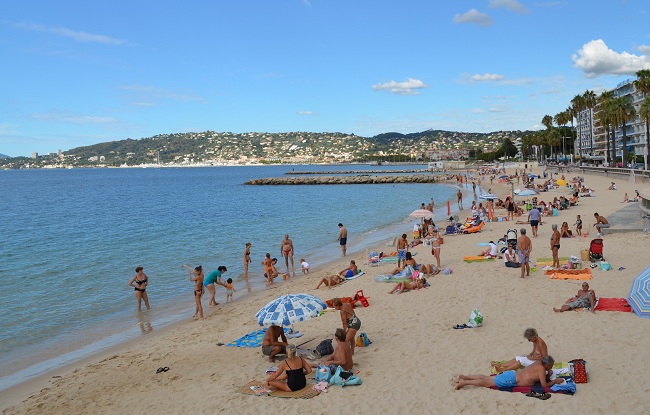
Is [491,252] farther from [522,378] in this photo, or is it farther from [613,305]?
[522,378]

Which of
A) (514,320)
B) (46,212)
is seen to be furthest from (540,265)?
(46,212)

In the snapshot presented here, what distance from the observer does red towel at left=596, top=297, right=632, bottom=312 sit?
10.4 metres

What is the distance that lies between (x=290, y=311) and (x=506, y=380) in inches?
144

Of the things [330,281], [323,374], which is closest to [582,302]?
[323,374]

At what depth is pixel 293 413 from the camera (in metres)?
7.21

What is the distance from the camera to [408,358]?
354 inches

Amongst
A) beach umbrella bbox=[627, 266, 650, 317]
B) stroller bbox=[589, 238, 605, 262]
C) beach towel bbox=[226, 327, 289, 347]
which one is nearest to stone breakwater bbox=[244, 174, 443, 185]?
stroller bbox=[589, 238, 605, 262]

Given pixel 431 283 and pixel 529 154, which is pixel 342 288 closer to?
pixel 431 283

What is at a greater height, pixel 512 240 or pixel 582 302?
pixel 512 240

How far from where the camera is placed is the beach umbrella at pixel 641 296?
9.83 meters

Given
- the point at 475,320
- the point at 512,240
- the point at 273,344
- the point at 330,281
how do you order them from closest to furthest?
the point at 273,344
the point at 475,320
the point at 330,281
the point at 512,240

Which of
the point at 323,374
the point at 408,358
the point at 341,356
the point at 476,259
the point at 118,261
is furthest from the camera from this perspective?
the point at 118,261

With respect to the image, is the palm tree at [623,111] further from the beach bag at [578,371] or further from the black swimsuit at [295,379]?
the black swimsuit at [295,379]

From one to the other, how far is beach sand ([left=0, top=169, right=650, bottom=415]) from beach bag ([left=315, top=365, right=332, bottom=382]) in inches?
11.3
